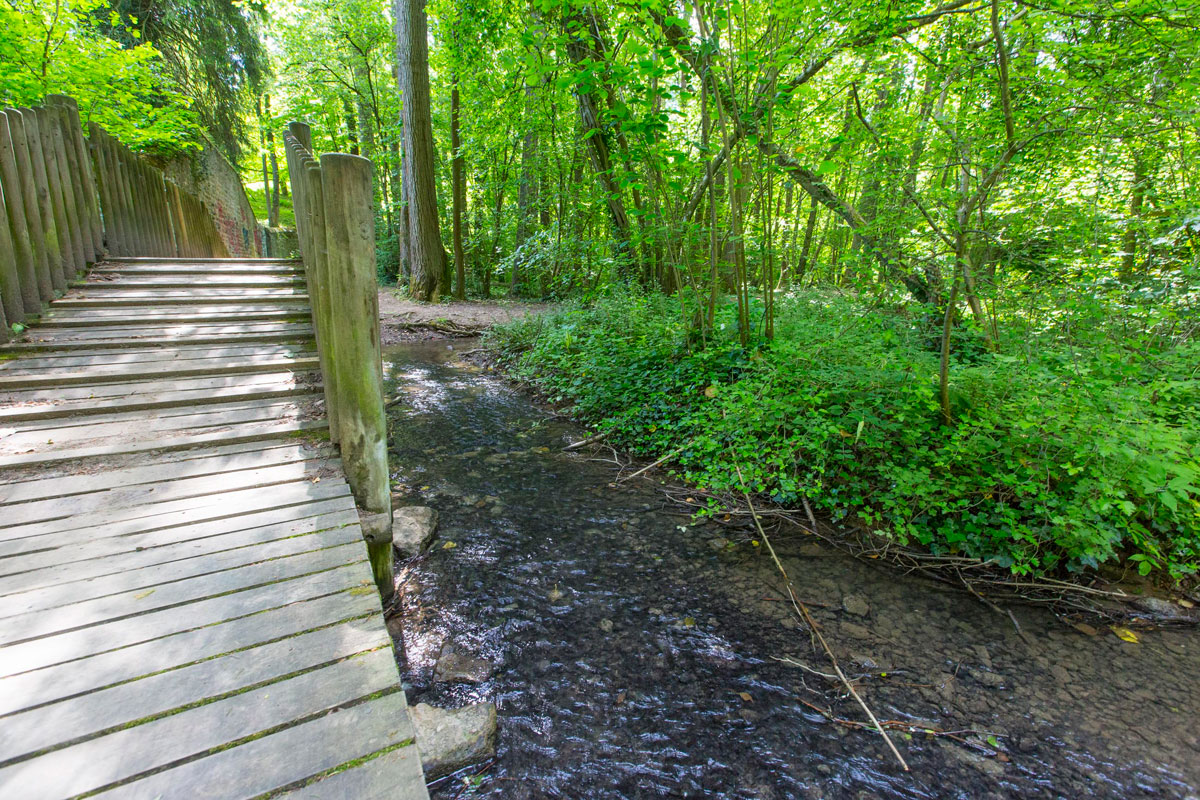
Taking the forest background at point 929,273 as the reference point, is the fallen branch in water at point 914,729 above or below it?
below

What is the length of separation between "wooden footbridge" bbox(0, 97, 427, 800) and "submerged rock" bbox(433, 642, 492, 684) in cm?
50

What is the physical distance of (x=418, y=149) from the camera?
11.5 metres

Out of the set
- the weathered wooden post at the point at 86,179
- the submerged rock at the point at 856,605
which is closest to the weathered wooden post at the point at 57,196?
the weathered wooden post at the point at 86,179

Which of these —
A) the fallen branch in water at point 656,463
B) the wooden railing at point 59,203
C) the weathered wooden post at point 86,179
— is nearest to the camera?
the wooden railing at point 59,203

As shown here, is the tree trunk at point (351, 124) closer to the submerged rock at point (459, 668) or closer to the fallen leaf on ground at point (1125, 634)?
the submerged rock at point (459, 668)

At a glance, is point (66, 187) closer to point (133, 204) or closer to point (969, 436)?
point (133, 204)

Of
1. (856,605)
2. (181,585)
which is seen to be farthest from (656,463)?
(181,585)

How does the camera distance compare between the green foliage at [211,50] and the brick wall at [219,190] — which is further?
the green foliage at [211,50]

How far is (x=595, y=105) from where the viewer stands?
7691 millimetres

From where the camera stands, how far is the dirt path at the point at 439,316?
411 inches

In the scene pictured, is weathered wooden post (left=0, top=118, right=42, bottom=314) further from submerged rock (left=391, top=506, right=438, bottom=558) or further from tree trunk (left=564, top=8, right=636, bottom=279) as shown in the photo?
tree trunk (left=564, top=8, right=636, bottom=279)

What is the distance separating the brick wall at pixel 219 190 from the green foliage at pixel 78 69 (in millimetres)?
782

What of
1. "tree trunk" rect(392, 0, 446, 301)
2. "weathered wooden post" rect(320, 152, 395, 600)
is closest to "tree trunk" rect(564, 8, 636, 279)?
"tree trunk" rect(392, 0, 446, 301)

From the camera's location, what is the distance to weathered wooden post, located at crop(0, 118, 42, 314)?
3289mm
